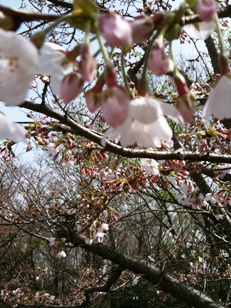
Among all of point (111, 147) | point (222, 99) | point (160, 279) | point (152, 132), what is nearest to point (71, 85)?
point (152, 132)

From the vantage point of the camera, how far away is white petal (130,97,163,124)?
0.64 metres

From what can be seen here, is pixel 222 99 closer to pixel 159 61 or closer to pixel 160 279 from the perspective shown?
pixel 159 61

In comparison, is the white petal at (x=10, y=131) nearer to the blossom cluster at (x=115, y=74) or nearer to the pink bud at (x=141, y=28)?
the blossom cluster at (x=115, y=74)

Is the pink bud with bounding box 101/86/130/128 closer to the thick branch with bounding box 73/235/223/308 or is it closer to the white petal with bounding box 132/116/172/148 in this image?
the white petal with bounding box 132/116/172/148

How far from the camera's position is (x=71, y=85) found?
0.65m

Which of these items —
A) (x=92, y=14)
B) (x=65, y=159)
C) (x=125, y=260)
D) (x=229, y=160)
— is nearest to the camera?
(x=92, y=14)

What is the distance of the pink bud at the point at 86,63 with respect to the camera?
0.62 meters

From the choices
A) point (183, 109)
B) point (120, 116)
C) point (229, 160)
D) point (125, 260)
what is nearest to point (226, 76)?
point (183, 109)

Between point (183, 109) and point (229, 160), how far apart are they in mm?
1334

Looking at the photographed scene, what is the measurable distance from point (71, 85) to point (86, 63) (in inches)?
2.1

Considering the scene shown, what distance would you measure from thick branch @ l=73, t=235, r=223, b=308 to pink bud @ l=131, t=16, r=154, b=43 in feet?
15.6

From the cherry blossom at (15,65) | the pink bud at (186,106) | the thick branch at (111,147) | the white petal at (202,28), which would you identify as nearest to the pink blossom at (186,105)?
the pink bud at (186,106)

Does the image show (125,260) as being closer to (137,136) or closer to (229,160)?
(229,160)

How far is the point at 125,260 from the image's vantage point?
5570 mm
